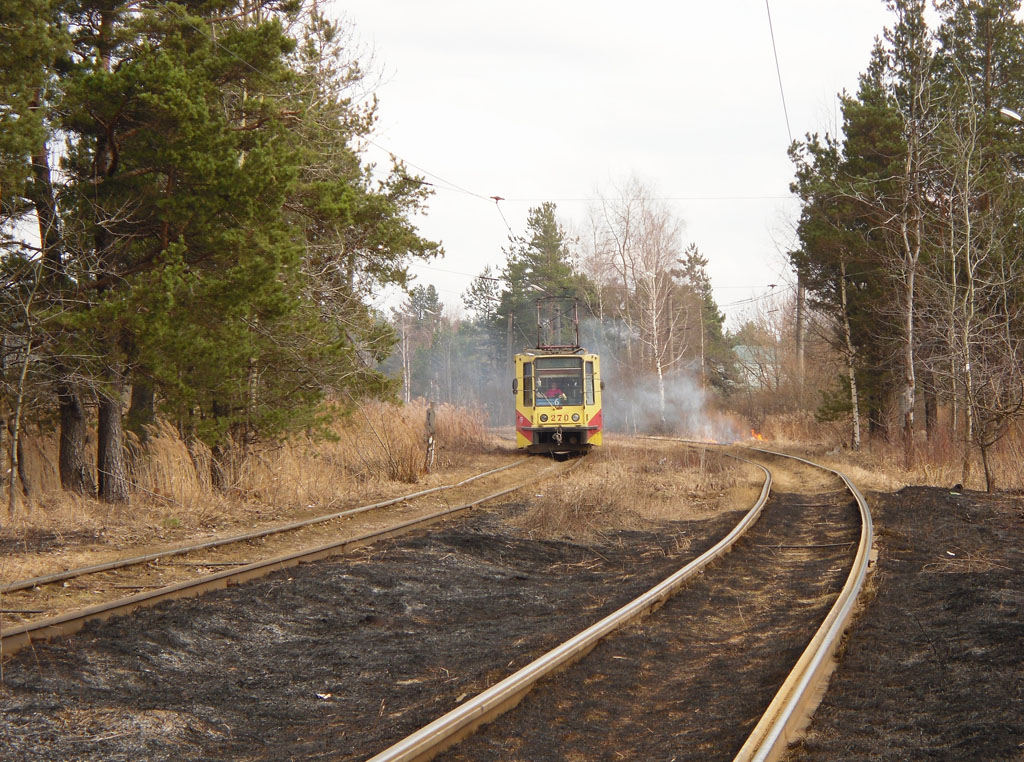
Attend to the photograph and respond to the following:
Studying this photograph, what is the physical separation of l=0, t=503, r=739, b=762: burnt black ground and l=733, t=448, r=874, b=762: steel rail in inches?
61.9

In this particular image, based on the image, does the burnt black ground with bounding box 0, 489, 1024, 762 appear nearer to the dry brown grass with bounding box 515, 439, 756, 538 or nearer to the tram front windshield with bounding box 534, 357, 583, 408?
Result: the dry brown grass with bounding box 515, 439, 756, 538

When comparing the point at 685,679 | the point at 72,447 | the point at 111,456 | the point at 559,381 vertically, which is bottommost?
the point at 685,679

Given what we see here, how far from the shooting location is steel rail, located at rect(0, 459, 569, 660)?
568 cm

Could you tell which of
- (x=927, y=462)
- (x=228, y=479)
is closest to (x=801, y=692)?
A: (x=228, y=479)

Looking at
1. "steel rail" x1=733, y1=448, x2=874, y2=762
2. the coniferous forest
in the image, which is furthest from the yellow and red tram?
"steel rail" x1=733, y1=448, x2=874, y2=762

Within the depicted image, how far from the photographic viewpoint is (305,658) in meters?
6.01

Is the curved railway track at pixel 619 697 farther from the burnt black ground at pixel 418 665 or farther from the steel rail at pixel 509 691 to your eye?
the burnt black ground at pixel 418 665

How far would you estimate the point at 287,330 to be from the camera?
44.2ft

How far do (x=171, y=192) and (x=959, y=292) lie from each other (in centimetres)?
1736

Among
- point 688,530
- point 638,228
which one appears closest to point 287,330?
point 688,530

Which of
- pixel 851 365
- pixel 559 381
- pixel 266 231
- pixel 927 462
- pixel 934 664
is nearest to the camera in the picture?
pixel 934 664

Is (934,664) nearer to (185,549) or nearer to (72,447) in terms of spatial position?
(185,549)

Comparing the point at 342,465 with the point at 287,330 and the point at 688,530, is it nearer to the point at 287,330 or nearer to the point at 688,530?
the point at 287,330

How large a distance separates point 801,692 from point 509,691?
60.7 inches
